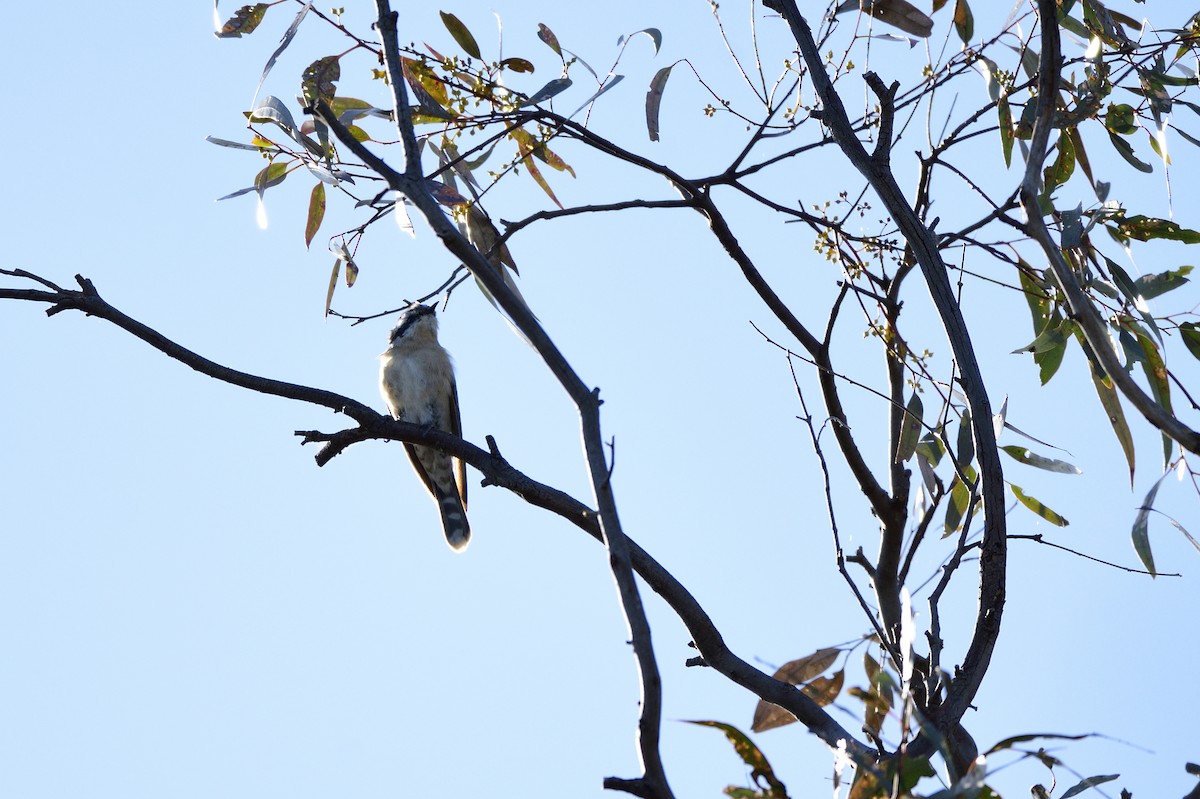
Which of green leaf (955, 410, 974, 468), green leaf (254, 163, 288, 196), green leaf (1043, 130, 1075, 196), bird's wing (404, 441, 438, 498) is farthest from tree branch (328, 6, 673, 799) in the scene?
bird's wing (404, 441, 438, 498)

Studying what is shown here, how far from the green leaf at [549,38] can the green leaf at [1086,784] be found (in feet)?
6.01

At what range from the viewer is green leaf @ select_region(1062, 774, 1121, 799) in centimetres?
213

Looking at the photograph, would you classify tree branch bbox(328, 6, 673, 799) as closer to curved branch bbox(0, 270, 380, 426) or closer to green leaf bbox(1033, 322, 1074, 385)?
curved branch bbox(0, 270, 380, 426)

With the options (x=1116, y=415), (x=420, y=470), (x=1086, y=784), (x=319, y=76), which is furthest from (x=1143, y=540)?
(x=420, y=470)

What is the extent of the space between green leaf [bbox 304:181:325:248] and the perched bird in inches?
108

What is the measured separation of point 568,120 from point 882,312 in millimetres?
849

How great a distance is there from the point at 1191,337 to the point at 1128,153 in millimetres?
541

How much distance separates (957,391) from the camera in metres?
A: 2.86

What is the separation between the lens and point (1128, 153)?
3.01m

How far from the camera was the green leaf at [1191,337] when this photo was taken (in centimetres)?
271

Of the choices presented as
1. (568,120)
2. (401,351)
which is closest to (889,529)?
(568,120)

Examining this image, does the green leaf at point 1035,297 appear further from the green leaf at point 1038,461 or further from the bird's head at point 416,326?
the bird's head at point 416,326

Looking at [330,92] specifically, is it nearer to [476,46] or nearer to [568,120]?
[476,46]

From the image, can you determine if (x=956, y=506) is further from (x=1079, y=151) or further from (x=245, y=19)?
(x=245, y=19)
